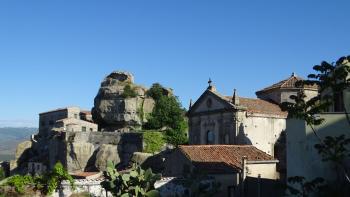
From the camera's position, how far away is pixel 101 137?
195 feet

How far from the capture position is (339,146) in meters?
24.7

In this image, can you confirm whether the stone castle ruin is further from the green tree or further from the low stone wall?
the green tree

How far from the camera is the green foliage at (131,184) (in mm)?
26297

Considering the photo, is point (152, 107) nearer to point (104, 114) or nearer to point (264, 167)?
point (104, 114)

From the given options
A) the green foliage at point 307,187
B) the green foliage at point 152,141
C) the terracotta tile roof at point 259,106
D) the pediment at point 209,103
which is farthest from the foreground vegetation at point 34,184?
the green foliage at point 152,141

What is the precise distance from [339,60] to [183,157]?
16.3m

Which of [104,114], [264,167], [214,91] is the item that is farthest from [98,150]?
[264,167]

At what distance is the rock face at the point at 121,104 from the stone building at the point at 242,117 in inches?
605

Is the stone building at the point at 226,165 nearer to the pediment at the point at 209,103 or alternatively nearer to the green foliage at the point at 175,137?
the pediment at the point at 209,103

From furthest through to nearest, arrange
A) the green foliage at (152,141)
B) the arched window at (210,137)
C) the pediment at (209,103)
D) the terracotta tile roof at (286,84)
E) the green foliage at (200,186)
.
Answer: the green foliage at (152,141)
the terracotta tile roof at (286,84)
the arched window at (210,137)
the pediment at (209,103)
the green foliage at (200,186)

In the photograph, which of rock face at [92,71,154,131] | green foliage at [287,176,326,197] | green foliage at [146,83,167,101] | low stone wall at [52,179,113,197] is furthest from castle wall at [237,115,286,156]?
green foliage at [146,83,167,101]

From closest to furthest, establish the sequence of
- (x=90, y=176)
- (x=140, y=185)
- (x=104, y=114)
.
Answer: (x=140, y=185), (x=90, y=176), (x=104, y=114)

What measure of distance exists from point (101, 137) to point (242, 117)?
21.6 m

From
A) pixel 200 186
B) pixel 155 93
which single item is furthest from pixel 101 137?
pixel 200 186
